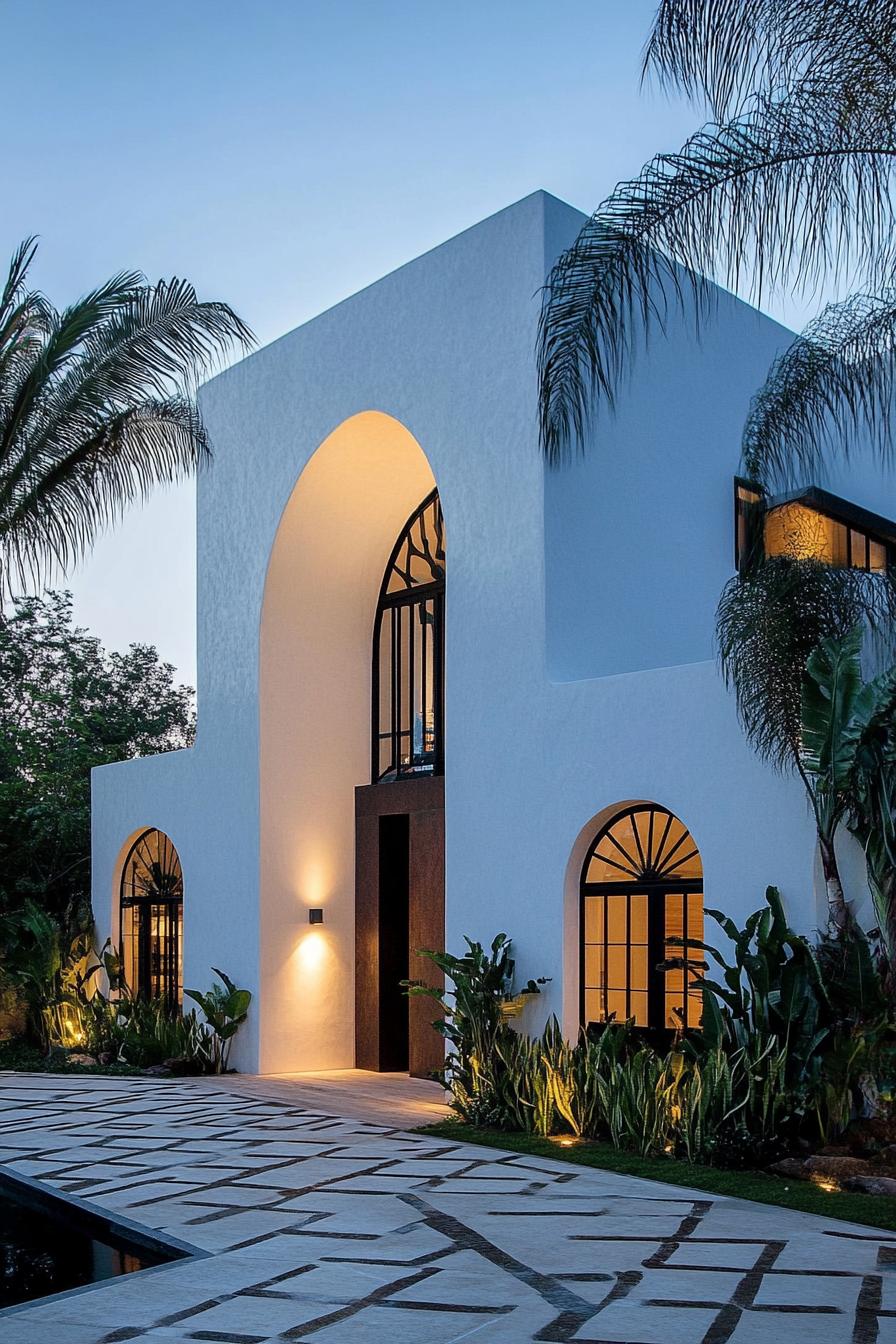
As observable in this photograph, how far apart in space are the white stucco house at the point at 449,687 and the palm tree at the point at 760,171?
12.8 feet

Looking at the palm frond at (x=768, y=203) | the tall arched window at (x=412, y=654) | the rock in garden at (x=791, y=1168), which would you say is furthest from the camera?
the tall arched window at (x=412, y=654)

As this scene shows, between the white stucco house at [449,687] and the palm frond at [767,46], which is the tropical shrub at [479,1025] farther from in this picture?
the palm frond at [767,46]

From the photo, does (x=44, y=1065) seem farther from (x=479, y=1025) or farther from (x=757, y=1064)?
(x=757, y=1064)

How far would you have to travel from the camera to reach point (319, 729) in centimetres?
1608

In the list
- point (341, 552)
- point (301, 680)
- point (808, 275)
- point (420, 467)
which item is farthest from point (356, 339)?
point (808, 275)

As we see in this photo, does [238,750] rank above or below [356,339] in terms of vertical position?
below

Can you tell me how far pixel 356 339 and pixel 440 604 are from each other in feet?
10.3

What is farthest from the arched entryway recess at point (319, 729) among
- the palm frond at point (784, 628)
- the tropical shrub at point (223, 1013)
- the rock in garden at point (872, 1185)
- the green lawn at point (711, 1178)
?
the rock in garden at point (872, 1185)

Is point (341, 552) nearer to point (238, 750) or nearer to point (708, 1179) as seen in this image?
point (238, 750)

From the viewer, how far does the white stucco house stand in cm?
1138

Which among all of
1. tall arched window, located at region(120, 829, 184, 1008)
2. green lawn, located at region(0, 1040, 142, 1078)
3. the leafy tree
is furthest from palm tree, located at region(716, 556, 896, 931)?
the leafy tree

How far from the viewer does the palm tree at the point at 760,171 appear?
22.4 feet

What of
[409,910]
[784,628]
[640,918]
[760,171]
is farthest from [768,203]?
[409,910]

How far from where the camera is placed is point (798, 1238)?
736cm
